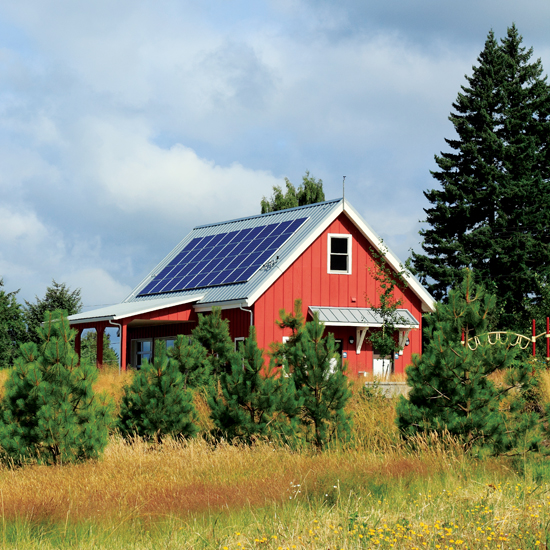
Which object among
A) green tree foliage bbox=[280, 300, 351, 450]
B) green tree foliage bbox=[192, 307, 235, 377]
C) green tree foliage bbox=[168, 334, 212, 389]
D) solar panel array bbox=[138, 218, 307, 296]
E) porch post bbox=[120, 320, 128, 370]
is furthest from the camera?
solar panel array bbox=[138, 218, 307, 296]

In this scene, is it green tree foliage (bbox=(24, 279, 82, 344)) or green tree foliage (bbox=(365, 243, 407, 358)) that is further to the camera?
green tree foliage (bbox=(24, 279, 82, 344))

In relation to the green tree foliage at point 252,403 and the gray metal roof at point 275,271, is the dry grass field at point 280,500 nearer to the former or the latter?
the green tree foliage at point 252,403

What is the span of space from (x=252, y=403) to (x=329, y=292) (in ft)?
38.1

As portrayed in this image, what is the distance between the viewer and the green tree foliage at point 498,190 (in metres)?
39.0

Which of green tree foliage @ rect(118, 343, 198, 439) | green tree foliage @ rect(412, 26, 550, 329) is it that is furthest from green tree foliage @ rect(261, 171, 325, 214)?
green tree foliage @ rect(118, 343, 198, 439)

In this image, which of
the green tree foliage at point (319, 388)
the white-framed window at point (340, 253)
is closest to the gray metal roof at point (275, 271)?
the white-framed window at point (340, 253)

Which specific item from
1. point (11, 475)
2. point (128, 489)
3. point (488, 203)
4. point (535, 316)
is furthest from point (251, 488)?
point (488, 203)

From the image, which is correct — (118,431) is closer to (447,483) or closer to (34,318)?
(447,483)

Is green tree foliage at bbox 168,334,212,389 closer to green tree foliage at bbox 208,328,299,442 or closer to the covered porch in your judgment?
green tree foliage at bbox 208,328,299,442

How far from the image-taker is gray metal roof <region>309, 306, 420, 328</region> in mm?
25266

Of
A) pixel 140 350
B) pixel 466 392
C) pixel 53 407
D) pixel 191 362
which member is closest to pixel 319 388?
pixel 466 392

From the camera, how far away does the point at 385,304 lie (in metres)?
26.4

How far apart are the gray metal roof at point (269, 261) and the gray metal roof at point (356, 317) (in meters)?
2.05

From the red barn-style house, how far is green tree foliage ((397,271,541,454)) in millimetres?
11079
